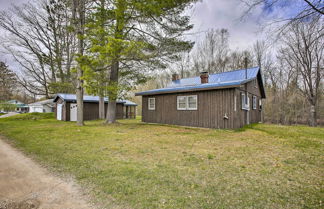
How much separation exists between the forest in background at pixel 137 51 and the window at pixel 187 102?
2589 millimetres

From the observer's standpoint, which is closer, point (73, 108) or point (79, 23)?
point (79, 23)

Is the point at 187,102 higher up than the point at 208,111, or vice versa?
the point at 187,102

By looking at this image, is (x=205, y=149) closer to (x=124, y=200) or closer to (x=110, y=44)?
(x=124, y=200)

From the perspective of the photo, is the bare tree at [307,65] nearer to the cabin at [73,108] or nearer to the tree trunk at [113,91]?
the tree trunk at [113,91]

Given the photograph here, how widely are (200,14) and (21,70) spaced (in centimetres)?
2083

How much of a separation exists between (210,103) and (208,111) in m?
0.54

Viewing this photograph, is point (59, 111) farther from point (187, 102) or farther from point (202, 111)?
point (202, 111)

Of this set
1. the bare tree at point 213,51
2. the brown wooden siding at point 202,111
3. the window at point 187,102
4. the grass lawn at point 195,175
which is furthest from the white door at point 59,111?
the bare tree at point 213,51

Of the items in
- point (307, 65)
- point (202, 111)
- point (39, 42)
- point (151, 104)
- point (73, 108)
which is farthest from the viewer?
point (39, 42)

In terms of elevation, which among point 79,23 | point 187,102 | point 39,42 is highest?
point 39,42

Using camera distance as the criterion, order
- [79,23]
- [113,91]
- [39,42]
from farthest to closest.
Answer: [39,42]
[79,23]
[113,91]

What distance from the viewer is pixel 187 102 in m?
11.5

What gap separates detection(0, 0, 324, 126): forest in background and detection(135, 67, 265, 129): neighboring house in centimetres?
211

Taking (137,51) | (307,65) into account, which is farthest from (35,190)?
(307,65)
